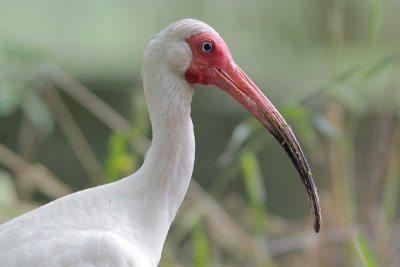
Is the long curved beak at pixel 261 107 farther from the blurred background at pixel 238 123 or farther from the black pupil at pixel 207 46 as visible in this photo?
the blurred background at pixel 238 123

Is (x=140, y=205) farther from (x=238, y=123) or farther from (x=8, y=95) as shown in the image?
A: (x=238, y=123)

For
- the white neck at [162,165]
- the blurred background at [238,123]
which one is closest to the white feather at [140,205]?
the white neck at [162,165]

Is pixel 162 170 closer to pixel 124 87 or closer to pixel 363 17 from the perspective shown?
pixel 363 17

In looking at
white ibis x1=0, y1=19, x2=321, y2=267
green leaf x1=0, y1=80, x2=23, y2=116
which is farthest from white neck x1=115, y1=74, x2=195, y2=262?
green leaf x1=0, y1=80, x2=23, y2=116

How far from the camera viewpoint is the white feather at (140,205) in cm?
298

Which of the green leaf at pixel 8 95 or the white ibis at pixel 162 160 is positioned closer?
the white ibis at pixel 162 160

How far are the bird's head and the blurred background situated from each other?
0.79 m

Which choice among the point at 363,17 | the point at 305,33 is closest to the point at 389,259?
the point at 363,17

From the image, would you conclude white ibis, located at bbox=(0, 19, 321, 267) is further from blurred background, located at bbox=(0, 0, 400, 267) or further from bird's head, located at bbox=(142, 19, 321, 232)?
blurred background, located at bbox=(0, 0, 400, 267)

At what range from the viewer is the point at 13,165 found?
5.22 meters

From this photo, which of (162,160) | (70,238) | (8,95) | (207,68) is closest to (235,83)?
(207,68)

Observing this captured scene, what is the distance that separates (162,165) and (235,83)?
0.36 meters

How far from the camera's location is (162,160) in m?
3.23

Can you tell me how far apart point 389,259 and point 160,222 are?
2355 millimetres
